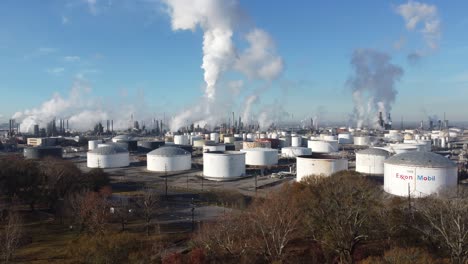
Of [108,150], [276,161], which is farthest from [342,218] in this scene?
[108,150]

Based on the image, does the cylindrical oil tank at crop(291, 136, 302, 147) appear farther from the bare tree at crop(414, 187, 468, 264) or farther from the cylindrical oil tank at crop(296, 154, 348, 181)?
the bare tree at crop(414, 187, 468, 264)

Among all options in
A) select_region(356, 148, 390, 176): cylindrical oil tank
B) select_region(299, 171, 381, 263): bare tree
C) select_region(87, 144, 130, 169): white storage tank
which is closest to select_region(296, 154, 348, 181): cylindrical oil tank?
select_region(356, 148, 390, 176): cylindrical oil tank

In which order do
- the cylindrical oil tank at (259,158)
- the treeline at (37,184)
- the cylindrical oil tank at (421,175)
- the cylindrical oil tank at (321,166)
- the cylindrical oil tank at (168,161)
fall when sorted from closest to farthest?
the treeline at (37,184)
the cylindrical oil tank at (421,175)
the cylindrical oil tank at (321,166)
the cylindrical oil tank at (168,161)
the cylindrical oil tank at (259,158)

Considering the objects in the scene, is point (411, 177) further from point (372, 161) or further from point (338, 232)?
point (338, 232)

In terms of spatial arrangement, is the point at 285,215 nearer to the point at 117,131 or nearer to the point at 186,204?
the point at 186,204

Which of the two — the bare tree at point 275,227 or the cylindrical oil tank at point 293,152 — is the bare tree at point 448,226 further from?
the cylindrical oil tank at point 293,152

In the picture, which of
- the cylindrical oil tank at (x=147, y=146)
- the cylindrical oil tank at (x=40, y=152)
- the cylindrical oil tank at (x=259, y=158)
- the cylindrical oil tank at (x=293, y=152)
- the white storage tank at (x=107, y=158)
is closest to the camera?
the white storage tank at (x=107, y=158)

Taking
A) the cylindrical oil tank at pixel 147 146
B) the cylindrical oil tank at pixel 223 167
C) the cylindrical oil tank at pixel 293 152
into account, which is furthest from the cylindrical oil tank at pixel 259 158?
the cylindrical oil tank at pixel 147 146
